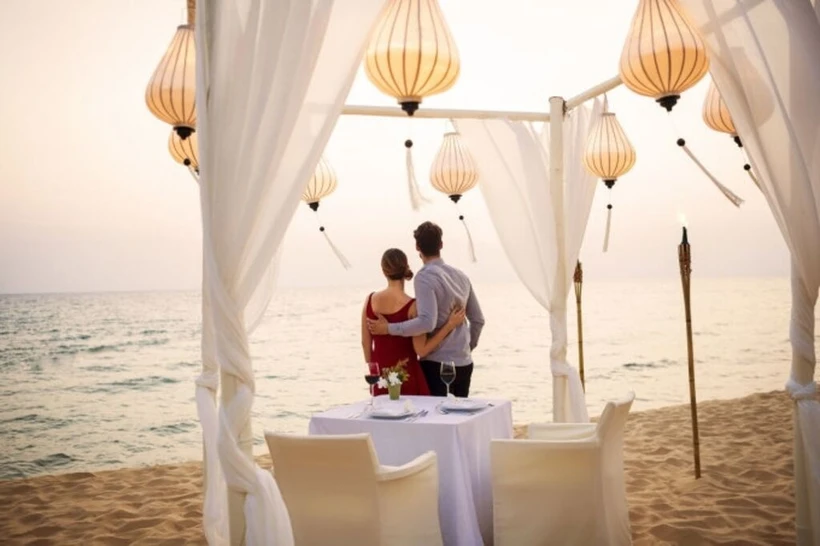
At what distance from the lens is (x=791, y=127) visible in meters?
2.13

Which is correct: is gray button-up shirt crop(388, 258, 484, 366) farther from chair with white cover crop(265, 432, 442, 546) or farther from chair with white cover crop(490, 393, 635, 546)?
chair with white cover crop(265, 432, 442, 546)

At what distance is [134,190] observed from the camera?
20156 mm

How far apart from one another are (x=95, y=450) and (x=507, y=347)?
485 inches

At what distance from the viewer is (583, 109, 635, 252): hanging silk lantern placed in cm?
387

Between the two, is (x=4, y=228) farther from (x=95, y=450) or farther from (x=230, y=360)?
(x=230, y=360)

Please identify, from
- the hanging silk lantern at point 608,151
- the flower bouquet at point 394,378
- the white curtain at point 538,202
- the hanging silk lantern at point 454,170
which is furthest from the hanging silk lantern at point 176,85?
the hanging silk lantern at point 608,151

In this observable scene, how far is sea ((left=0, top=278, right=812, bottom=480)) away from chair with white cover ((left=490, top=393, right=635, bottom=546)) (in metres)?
5.75

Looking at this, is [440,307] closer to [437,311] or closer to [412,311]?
[437,311]

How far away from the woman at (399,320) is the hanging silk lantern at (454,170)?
3.98 ft

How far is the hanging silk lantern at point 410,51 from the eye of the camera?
7.80ft

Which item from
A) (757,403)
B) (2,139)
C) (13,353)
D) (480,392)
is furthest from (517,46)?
(13,353)

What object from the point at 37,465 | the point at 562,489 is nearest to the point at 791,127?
the point at 562,489

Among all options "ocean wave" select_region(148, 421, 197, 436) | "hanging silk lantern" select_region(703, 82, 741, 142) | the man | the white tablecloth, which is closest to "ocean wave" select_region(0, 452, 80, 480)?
"ocean wave" select_region(148, 421, 197, 436)

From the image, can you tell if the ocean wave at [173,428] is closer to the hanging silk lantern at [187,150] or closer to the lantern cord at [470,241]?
the lantern cord at [470,241]
